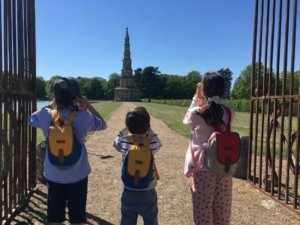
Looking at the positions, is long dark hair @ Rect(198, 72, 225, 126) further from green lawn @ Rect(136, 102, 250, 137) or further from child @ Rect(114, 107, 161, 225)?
green lawn @ Rect(136, 102, 250, 137)

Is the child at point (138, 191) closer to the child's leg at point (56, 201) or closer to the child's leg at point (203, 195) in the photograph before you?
the child's leg at point (203, 195)

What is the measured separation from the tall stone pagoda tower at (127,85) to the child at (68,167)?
419 feet

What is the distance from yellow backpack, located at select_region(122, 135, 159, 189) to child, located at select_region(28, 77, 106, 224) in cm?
41

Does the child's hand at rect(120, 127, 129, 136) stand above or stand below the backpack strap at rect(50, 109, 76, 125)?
below

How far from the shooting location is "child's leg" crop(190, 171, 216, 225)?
4250 mm

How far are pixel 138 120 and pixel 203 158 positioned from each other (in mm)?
782

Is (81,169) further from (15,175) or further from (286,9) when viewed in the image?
(286,9)

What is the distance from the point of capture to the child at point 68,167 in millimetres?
4031

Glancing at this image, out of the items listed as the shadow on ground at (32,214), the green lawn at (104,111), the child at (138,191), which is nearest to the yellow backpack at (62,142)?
the child at (138,191)

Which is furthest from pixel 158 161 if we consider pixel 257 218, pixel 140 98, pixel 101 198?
pixel 140 98

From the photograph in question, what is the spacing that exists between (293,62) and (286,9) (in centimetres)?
85

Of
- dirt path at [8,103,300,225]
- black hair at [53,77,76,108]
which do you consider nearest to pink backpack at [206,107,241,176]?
black hair at [53,77,76,108]

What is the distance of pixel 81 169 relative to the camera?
4121 millimetres

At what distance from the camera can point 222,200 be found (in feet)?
14.2
